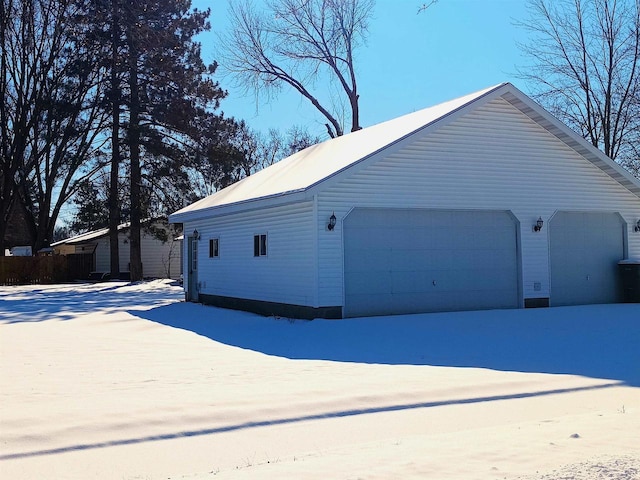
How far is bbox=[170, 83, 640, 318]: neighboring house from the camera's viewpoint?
583 inches

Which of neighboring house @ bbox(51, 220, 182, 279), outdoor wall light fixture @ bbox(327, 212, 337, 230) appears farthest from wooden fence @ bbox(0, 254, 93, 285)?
outdoor wall light fixture @ bbox(327, 212, 337, 230)

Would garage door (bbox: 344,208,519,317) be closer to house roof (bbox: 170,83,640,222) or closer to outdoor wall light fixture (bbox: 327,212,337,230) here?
outdoor wall light fixture (bbox: 327,212,337,230)

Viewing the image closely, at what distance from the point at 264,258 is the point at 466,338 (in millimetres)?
6176

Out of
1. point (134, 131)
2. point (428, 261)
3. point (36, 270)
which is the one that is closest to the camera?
point (428, 261)

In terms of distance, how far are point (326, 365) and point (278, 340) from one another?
280 centimetres

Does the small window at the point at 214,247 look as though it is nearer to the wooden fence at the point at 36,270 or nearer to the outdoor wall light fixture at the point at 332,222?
the outdoor wall light fixture at the point at 332,222

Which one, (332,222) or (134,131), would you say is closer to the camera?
(332,222)

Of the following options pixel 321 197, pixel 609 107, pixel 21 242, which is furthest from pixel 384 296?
pixel 21 242

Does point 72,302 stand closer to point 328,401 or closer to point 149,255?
point 328,401

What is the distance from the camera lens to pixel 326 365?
378 inches

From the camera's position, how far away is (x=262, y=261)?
54.9ft

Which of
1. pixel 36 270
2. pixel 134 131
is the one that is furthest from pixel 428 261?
pixel 36 270

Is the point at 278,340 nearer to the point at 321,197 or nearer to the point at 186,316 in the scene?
the point at 321,197

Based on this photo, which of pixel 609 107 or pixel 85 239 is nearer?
pixel 609 107
